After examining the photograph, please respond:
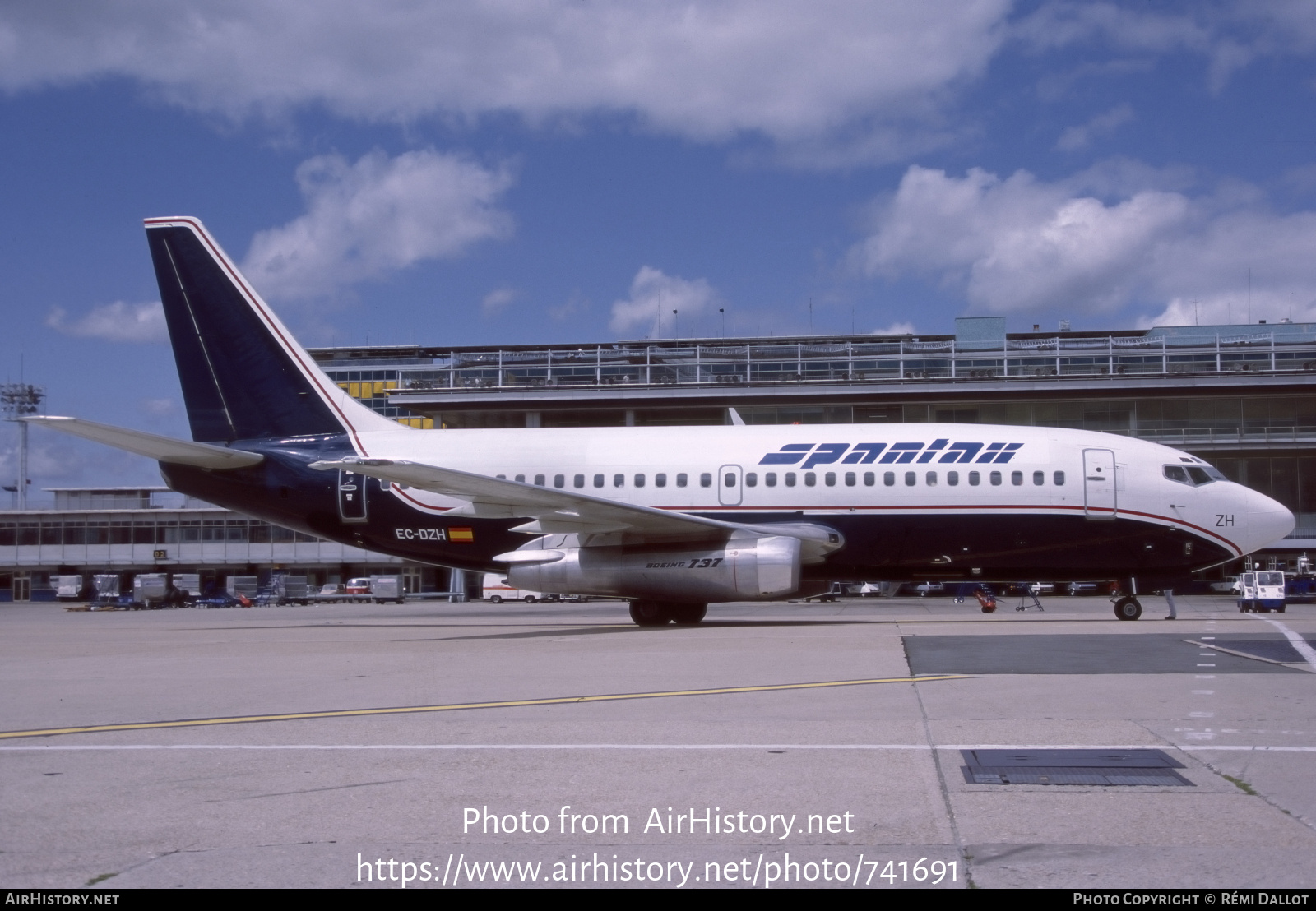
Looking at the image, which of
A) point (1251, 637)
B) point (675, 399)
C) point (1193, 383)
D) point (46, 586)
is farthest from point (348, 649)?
point (46, 586)

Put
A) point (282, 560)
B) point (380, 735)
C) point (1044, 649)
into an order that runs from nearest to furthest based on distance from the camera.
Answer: point (380, 735), point (1044, 649), point (282, 560)

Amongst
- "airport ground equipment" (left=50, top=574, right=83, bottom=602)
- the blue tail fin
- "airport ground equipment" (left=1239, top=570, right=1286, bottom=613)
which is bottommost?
"airport ground equipment" (left=50, top=574, right=83, bottom=602)

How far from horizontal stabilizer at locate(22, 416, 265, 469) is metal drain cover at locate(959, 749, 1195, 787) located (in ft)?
56.9

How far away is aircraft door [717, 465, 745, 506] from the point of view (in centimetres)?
2345

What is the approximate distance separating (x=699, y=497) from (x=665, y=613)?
2418 millimetres

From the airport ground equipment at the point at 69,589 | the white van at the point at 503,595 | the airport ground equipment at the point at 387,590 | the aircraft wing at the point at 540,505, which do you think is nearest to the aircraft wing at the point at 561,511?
the aircraft wing at the point at 540,505

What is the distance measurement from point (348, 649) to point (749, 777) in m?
12.9

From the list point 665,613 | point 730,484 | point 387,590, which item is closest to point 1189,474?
point 730,484

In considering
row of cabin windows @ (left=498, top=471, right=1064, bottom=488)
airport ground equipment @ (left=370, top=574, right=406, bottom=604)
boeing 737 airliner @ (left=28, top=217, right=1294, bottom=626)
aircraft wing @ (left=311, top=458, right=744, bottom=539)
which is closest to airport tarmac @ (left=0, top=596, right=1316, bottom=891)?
aircraft wing @ (left=311, top=458, right=744, bottom=539)

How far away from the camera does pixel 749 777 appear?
6793mm

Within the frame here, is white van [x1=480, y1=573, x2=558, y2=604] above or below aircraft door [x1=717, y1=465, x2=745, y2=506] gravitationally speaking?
below

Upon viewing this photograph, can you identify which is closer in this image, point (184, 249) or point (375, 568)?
point (184, 249)

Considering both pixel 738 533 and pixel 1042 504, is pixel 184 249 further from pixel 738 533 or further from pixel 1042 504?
pixel 1042 504

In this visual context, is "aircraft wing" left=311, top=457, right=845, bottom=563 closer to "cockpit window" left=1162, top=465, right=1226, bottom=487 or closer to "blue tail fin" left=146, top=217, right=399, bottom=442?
"blue tail fin" left=146, top=217, right=399, bottom=442
